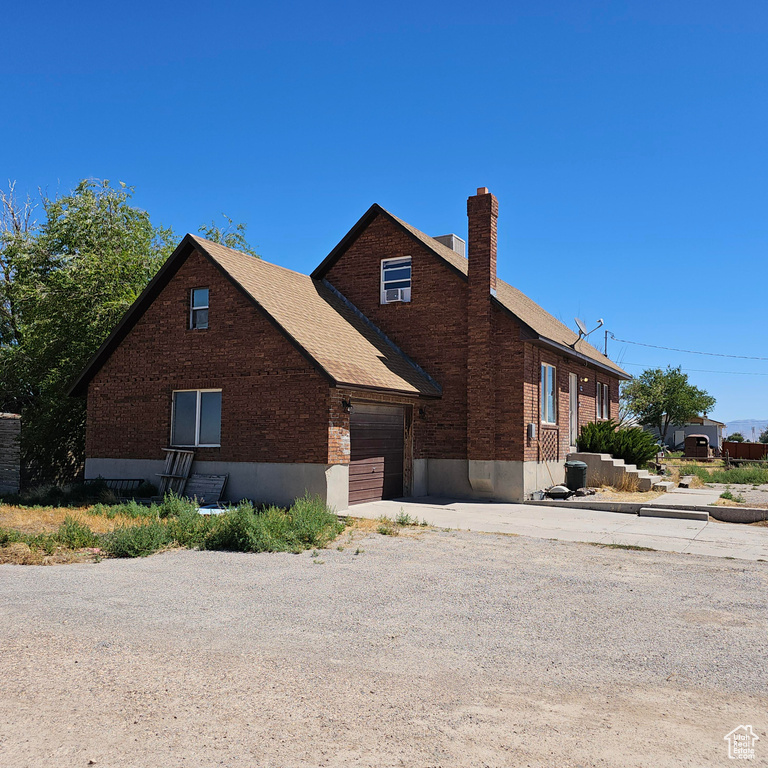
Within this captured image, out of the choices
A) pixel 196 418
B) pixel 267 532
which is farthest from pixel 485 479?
pixel 267 532

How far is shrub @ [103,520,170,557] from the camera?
10.1m

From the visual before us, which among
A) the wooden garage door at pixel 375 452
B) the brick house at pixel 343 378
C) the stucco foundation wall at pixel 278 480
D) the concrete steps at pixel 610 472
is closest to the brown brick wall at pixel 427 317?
the brick house at pixel 343 378

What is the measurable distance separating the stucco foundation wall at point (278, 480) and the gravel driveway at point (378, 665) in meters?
5.59

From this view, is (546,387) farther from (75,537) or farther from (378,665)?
(378,665)

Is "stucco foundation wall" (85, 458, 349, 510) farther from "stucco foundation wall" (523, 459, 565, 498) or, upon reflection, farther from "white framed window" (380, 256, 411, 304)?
"white framed window" (380, 256, 411, 304)

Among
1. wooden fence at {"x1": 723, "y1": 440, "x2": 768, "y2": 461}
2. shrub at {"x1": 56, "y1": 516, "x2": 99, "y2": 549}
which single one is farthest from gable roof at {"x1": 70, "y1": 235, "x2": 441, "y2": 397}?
wooden fence at {"x1": 723, "y1": 440, "x2": 768, "y2": 461}

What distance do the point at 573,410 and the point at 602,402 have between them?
4.10 metres

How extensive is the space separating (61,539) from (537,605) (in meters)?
7.51

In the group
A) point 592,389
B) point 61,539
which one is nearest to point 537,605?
point 61,539

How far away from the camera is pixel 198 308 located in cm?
1738

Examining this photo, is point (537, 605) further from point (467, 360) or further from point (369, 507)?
point (467, 360)

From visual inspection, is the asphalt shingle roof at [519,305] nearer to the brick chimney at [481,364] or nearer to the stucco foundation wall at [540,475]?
the brick chimney at [481,364]

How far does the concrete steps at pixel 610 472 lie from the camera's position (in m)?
19.4

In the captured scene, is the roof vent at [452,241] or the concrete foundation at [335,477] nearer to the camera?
the concrete foundation at [335,477]
